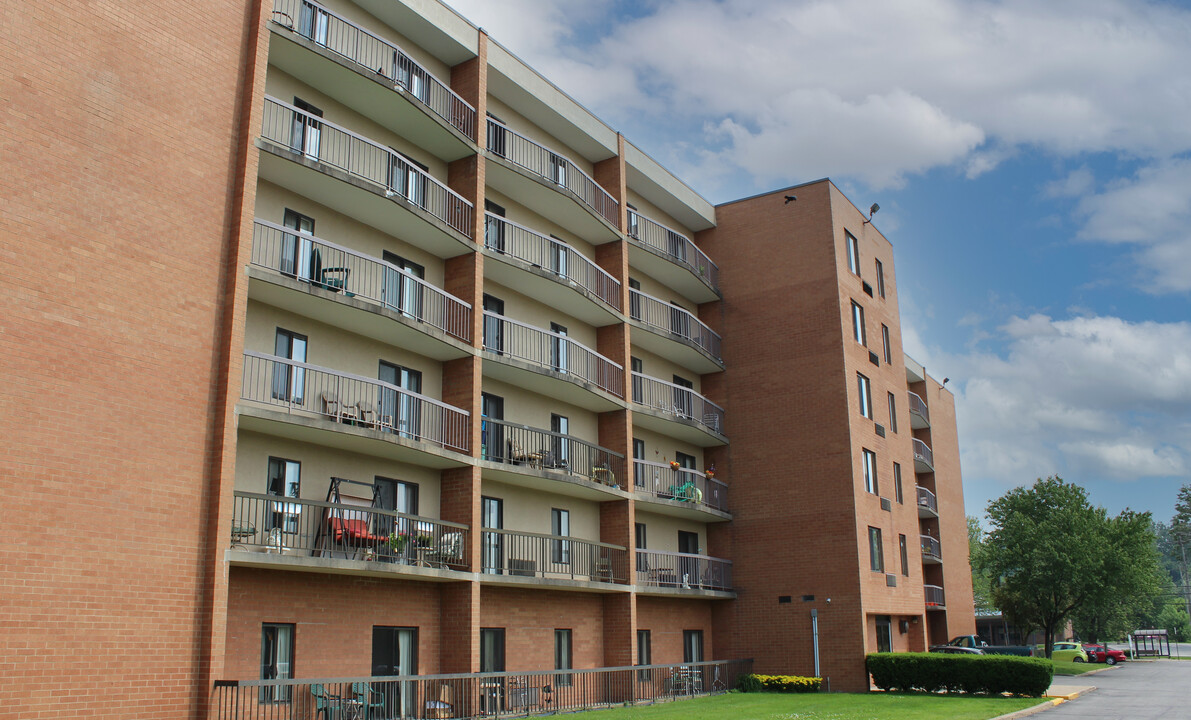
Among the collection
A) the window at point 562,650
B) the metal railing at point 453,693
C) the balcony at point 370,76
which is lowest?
the metal railing at point 453,693

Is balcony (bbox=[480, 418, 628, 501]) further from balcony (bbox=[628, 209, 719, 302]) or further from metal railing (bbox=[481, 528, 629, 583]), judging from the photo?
balcony (bbox=[628, 209, 719, 302])

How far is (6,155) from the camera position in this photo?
14000mm

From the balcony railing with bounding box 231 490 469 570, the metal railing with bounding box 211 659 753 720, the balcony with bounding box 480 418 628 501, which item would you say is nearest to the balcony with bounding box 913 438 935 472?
the metal railing with bounding box 211 659 753 720

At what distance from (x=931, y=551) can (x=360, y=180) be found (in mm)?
35793

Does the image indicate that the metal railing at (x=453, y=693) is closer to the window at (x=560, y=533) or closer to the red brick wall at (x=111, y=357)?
the red brick wall at (x=111, y=357)

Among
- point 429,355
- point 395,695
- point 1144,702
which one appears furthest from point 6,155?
point 1144,702

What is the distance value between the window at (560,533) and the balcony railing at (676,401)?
5.09 metres

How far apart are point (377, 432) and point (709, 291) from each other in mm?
18237

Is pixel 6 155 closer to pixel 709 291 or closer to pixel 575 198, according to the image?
pixel 575 198

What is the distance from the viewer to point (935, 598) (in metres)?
44.8

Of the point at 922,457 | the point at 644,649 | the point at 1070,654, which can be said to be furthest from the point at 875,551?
the point at 1070,654

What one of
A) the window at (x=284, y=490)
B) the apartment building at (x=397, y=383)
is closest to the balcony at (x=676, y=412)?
the apartment building at (x=397, y=383)

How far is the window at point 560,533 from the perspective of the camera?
81.0ft

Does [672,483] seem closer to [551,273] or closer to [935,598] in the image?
[551,273]
